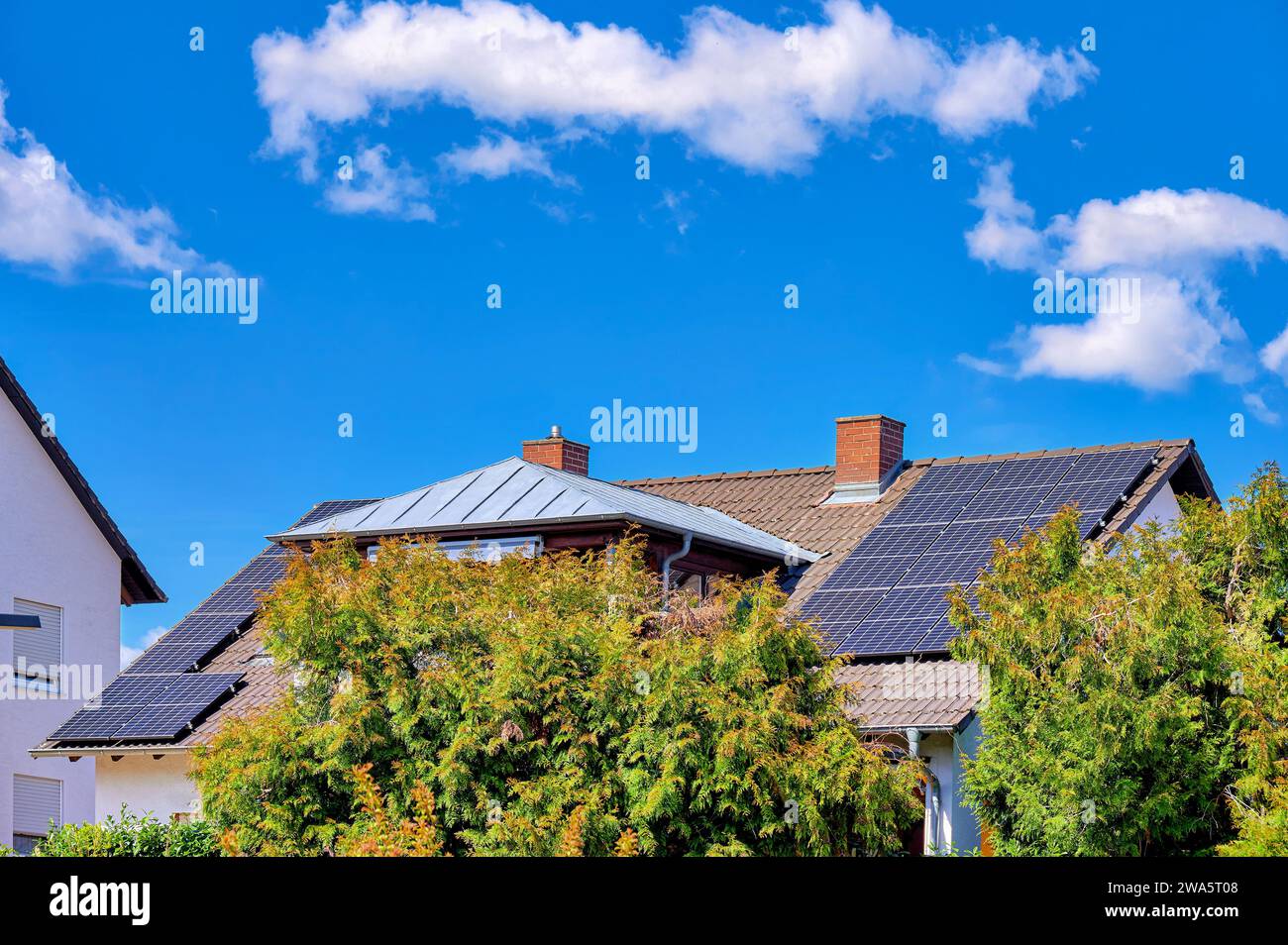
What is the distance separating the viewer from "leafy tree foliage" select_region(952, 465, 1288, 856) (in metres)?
15.2

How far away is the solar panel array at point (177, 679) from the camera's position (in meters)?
22.7

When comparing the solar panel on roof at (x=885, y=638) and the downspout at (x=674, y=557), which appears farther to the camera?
the downspout at (x=674, y=557)

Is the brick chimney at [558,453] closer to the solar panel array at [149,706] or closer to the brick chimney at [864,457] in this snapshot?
the brick chimney at [864,457]

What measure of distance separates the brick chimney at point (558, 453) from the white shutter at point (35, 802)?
10023mm

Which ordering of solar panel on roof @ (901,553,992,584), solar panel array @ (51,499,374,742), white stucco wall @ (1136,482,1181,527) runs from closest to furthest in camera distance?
1. solar panel on roof @ (901,553,992,584)
2. white stucco wall @ (1136,482,1181,527)
3. solar panel array @ (51,499,374,742)

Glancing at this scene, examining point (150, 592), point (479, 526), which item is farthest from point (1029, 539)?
point (150, 592)

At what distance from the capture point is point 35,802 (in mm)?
28266

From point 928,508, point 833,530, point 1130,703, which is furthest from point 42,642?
point 1130,703

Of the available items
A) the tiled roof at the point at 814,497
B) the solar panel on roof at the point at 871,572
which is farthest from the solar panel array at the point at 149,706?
the solar panel on roof at the point at 871,572

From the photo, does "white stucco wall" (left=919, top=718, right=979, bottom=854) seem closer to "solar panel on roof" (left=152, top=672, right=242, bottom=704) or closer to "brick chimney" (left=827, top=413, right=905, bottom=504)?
"brick chimney" (left=827, top=413, right=905, bottom=504)

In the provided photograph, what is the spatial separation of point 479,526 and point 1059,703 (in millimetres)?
8926

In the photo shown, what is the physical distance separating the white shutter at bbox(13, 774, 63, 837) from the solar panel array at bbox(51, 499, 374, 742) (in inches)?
187

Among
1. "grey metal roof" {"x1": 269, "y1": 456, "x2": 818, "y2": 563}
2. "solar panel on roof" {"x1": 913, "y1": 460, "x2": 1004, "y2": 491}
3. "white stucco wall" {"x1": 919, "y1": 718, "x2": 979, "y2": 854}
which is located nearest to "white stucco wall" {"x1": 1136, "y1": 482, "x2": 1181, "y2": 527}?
"solar panel on roof" {"x1": 913, "y1": 460, "x2": 1004, "y2": 491}

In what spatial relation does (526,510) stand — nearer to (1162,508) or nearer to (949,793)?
(949,793)
